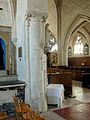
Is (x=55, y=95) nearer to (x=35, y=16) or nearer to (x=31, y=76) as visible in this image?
(x=31, y=76)

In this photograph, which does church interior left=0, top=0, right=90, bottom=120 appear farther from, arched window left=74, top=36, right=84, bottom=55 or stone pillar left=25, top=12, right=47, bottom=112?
arched window left=74, top=36, right=84, bottom=55

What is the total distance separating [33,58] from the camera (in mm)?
5426

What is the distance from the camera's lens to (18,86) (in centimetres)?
538

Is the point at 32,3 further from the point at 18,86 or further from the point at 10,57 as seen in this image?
the point at 10,57

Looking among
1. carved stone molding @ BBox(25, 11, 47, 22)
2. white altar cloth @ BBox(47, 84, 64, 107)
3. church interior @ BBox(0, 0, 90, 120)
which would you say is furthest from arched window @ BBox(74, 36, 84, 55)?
carved stone molding @ BBox(25, 11, 47, 22)

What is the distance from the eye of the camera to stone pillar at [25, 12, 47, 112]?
5.38m

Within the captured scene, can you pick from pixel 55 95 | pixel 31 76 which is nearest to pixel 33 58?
pixel 31 76

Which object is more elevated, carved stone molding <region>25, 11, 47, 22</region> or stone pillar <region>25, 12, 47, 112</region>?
carved stone molding <region>25, 11, 47, 22</region>

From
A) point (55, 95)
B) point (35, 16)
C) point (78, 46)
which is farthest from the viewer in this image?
point (78, 46)

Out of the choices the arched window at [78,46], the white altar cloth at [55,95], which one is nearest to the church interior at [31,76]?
the white altar cloth at [55,95]

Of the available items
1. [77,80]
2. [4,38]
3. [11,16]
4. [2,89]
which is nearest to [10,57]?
[4,38]

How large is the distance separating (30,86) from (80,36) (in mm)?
17300

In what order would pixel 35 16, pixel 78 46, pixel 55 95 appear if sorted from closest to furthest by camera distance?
pixel 35 16 < pixel 55 95 < pixel 78 46

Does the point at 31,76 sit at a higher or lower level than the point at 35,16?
lower
